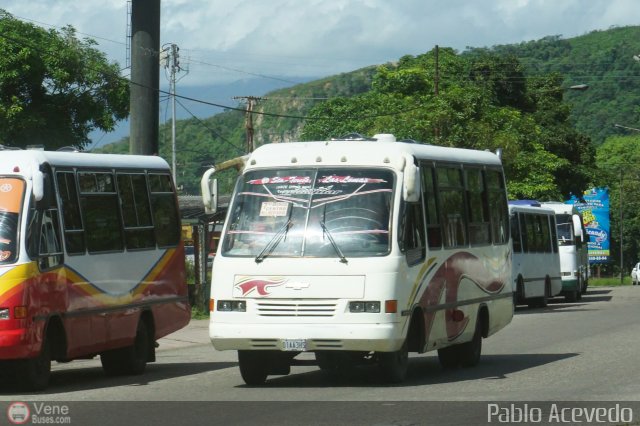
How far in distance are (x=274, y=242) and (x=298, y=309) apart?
2.84 ft

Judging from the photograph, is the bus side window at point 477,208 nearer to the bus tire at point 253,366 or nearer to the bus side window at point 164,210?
the bus tire at point 253,366

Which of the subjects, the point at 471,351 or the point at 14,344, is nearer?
the point at 14,344

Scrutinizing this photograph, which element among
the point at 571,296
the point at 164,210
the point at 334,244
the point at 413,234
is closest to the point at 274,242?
the point at 334,244

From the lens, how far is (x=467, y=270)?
699 inches

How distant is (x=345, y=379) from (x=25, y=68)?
19964mm

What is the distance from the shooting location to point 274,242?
49.6ft

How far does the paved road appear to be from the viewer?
535 inches

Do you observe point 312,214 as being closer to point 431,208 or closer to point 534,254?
point 431,208

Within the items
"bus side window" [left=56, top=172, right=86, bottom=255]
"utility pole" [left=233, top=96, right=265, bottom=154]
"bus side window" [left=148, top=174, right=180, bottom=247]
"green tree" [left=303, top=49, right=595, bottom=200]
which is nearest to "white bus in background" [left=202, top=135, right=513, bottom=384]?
"bus side window" [left=56, top=172, right=86, bottom=255]

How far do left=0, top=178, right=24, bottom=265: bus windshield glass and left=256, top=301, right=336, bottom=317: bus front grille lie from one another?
2850 millimetres

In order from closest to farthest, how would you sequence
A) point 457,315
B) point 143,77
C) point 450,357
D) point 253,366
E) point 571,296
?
point 253,366 < point 457,315 < point 450,357 < point 143,77 < point 571,296

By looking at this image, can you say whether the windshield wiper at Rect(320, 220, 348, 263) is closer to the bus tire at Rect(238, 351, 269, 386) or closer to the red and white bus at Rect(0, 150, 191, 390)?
the bus tire at Rect(238, 351, 269, 386)

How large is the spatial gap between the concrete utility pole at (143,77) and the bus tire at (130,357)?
11.8 metres

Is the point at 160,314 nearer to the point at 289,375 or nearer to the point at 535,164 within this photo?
the point at 289,375
